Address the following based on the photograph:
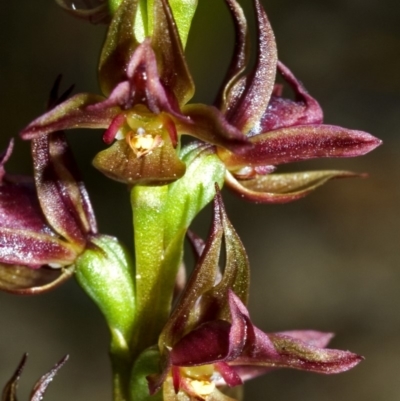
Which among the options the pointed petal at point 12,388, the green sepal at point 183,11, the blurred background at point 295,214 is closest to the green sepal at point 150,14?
the green sepal at point 183,11

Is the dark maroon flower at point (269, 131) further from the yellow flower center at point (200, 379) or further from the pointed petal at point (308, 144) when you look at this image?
the yellow flower center at point (200, 379)

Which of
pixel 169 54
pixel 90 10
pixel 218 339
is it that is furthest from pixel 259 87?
pixel 218 339

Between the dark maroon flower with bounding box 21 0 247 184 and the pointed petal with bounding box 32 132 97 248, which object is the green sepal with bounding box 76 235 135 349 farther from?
the dark maroon flower with bounding box 21 0 247 184

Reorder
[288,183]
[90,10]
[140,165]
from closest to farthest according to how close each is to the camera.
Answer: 1. [140,165]
2. [90,10]
3. [288,183]

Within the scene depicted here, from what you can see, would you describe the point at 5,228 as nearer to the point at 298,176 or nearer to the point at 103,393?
the point at 298,176

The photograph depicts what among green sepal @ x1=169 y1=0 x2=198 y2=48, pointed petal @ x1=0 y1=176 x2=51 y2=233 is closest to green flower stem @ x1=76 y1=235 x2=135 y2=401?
pointed petal @ x1=0 y1=176 x2=51 y2=233

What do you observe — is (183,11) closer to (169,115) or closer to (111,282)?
(169,115)
